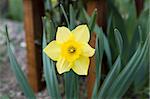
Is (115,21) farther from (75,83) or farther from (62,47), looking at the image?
(62,47)

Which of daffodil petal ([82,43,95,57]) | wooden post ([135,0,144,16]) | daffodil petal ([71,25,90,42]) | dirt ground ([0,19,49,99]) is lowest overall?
dirt ground ([0,19,49,99])

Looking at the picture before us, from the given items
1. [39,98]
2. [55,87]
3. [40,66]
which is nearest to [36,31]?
[40,66]

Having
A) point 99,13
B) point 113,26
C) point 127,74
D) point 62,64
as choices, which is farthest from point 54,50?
point 113,26

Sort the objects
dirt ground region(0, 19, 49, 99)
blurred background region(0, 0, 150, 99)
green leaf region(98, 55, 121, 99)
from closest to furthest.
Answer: green leaf region(98, 55, 121, 99) < blurred background region(0, 0, 150, 99) < dirt ground region(0, 19, 49, 99)

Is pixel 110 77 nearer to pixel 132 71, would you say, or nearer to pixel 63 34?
pixel 132 71

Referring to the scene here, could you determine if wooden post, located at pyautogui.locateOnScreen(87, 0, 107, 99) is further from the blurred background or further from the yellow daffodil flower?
the yellow daffodil flower

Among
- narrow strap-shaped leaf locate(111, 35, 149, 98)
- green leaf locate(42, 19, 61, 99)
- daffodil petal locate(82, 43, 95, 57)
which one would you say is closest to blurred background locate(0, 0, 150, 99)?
green leaf locate(42, 19, 61, 99)
